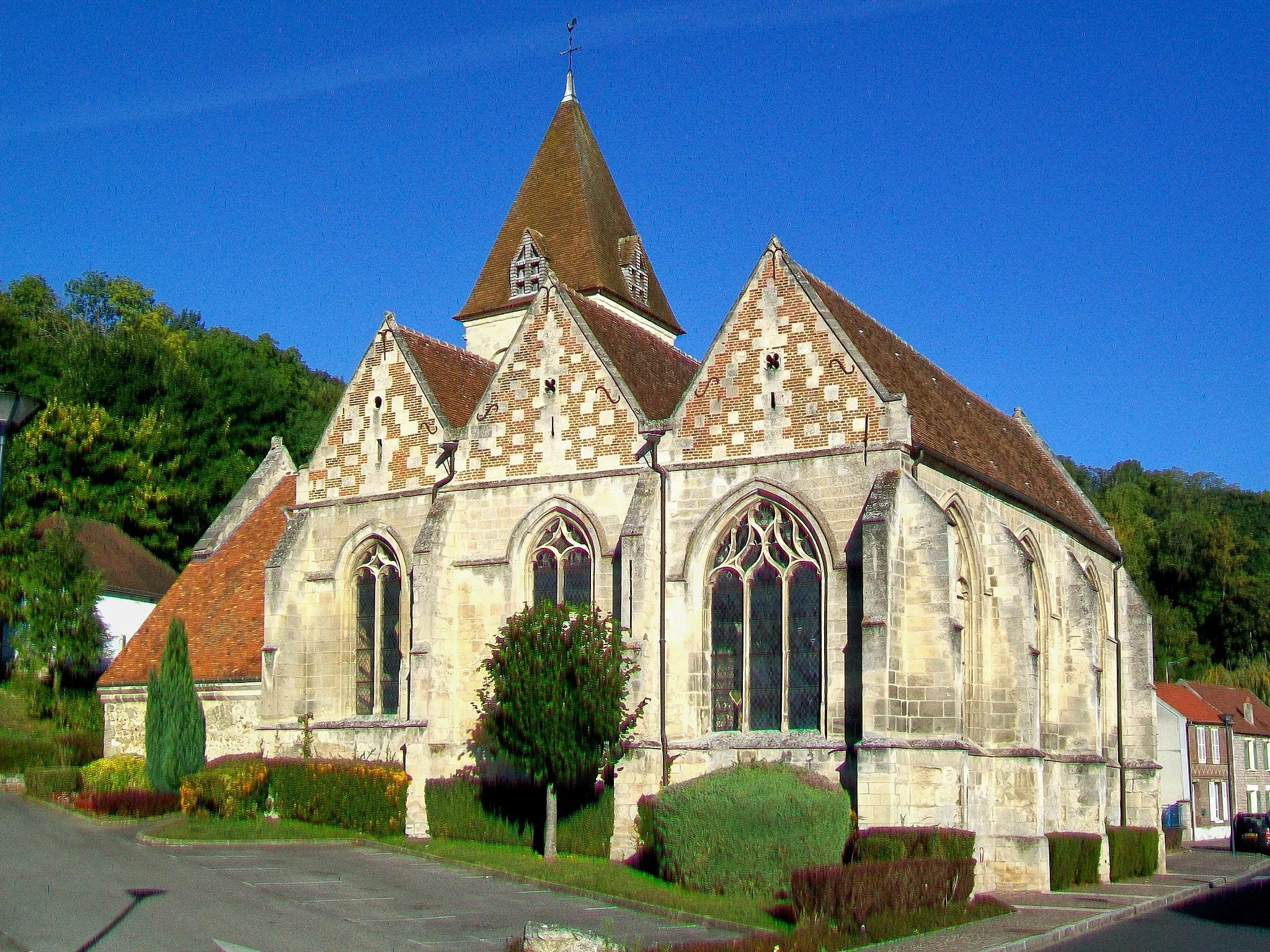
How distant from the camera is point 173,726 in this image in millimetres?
28312

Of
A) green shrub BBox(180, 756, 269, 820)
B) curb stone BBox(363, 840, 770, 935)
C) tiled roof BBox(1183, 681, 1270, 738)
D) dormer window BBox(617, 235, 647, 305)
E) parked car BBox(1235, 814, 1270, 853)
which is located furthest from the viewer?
tiled roof BBox(1183, 681, 1270, 738)

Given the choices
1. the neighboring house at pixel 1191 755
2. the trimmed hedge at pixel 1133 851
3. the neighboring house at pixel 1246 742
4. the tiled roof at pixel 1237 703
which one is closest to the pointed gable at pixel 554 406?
the trimmed hedge at pixel 1133 851

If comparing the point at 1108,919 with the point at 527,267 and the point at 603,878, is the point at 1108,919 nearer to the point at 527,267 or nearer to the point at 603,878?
the point at 603,878

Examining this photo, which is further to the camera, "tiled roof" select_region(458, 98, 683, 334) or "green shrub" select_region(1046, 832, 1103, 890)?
"tiled roof" select_region(458, 98, 683, 334)

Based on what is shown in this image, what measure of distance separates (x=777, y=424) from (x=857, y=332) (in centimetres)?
315

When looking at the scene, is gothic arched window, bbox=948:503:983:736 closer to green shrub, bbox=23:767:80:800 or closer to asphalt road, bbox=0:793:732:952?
asphalt road, bbox=0:793:732:952

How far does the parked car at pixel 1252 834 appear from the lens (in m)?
43.3

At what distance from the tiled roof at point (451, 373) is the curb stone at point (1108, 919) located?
14.6 meters

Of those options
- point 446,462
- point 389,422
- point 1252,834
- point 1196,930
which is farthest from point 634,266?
point 1252,834

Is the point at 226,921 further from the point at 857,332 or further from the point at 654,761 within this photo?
the point at 857,332

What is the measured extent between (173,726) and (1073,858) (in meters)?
17.5

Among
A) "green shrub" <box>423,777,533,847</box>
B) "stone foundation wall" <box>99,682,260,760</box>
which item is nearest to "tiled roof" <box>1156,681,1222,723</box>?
"green shrub" <box>423,777,533,847</box>

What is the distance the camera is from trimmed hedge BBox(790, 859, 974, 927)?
58.1 ft

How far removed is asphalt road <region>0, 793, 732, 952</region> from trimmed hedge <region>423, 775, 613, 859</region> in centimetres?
160
